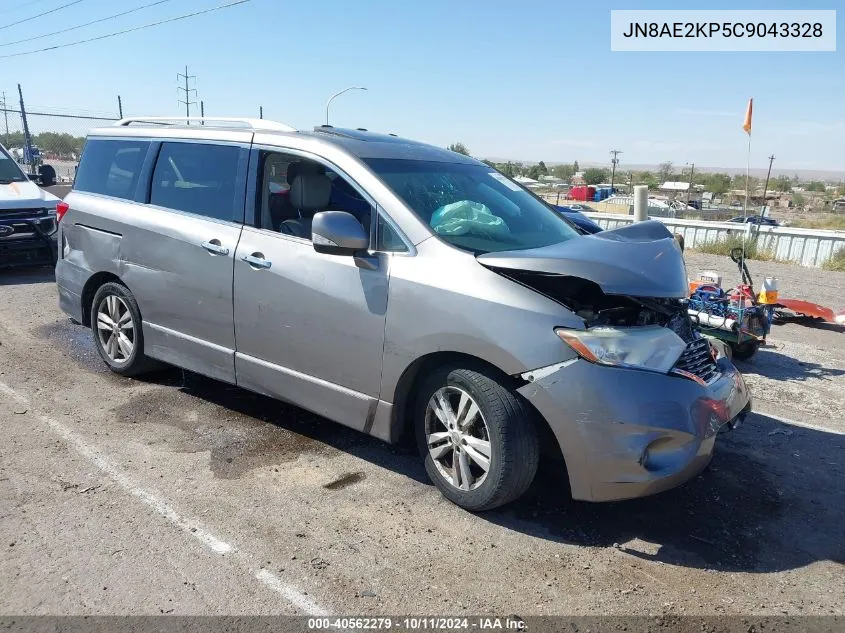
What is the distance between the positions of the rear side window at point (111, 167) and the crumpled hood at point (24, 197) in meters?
4.51

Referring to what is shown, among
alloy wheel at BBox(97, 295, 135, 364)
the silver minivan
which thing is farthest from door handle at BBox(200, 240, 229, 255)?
alloy wheel at BBox(97, 295, 135, 364)

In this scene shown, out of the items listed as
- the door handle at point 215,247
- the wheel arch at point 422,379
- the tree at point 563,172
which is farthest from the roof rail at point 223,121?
the tree at point 563,172

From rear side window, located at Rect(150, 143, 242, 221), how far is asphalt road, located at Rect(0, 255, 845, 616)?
1447 mm

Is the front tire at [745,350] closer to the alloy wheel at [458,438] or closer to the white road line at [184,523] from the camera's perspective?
the alloy wheel at [458,438]

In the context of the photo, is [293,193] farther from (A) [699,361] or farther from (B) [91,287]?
(A) [699,361]

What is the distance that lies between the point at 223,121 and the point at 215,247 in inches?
42.7

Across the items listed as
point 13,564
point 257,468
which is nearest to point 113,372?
point 257,468

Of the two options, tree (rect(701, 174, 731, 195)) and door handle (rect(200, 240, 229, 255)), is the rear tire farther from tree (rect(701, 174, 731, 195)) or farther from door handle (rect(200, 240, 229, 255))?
tree (rect(701, 174, 731, 195))

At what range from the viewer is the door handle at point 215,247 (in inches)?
173

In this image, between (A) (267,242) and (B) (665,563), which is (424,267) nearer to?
(A) (267,242)

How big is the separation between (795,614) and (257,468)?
2.82 meters

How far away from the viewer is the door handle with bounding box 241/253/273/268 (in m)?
4.16

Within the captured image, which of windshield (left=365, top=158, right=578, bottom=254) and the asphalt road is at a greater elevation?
windshield (left=365, top=158, right=578, bottom=254)

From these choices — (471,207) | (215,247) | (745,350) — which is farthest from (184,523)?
(745,350)
